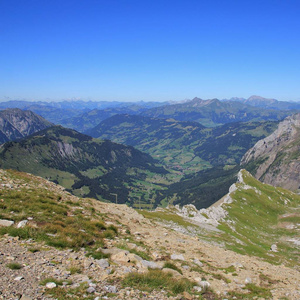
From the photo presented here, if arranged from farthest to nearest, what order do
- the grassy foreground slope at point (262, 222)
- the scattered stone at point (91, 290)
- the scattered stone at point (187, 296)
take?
1. the grassy foreground slope at point (262, 222)
2. the scattered stone at point (187, 296)
3. the scattered stone at point (91, 290)

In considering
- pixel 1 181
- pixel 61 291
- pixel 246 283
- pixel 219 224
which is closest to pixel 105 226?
pixel 61 291

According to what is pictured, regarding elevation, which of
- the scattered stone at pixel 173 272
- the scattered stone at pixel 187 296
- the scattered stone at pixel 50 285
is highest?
the scattered stone at pixel 50 285

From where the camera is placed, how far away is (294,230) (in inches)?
3856

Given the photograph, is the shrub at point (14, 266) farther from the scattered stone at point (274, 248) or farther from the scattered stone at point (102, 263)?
the scattered stone at point (274, 248)

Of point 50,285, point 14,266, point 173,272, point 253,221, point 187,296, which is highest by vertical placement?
point 14,266

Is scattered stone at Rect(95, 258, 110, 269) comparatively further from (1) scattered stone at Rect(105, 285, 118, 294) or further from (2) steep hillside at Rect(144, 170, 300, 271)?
(2) steep hillside at Rect(144, 170, 300, 271)

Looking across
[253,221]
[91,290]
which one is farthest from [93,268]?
[253,221]

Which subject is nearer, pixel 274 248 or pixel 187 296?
pixel 187 296

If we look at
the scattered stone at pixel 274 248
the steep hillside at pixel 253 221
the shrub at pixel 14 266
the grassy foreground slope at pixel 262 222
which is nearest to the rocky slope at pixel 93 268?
the shrub at pixel 14 266

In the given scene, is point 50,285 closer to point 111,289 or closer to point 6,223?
point 111,289

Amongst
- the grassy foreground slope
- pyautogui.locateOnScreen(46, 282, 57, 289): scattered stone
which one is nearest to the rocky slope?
pyautogui.locateOnScreen(46, 282, 57, 289): scattered stone

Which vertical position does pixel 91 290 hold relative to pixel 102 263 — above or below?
above

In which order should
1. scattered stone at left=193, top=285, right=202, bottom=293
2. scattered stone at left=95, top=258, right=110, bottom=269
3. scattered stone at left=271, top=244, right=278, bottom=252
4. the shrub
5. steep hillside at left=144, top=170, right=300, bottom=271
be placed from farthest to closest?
scattered stone at left=271, top=244, right=278, bottom=252 < steep hillside at left=144, top=170, right=300, bottom=271 < scattered stone at left=95, top=258, right=110, bottom=269 < scattered stone at left=193, top=285, right=202, bottom=293 < the shrub

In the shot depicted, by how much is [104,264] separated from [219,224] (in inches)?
3228
